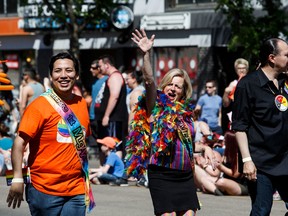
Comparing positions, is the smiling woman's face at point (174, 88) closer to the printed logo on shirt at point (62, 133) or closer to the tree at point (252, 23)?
the printed logo on shirt at point (62, 133)

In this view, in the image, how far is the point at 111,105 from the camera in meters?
14.2

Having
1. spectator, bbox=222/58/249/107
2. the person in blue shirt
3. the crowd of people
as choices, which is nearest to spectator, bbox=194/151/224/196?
spectator, bbox=222/58/249/107

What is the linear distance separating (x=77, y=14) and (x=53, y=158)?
16975 mm

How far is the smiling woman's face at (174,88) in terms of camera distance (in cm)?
766

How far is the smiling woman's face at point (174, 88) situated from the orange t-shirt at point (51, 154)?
1.35 m

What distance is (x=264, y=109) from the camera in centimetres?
720

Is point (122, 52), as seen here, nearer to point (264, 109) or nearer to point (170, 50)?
point (170, 50)

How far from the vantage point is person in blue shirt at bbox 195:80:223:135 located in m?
17.9

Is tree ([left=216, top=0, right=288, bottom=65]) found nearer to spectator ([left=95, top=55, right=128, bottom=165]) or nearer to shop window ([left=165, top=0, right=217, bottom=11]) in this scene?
shop window ([left=165, top=0, right=217, bottom=11])

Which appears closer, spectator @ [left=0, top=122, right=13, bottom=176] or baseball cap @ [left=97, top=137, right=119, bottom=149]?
baseball cap @ [left=97, top=137, right=119, bottom=149]

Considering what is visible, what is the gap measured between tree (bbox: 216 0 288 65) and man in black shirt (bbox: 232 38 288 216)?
418 inches

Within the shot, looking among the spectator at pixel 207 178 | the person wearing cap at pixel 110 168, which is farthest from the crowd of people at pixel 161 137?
the person wearing cap at pixel 110 168

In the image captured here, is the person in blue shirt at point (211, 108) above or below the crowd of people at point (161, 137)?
below

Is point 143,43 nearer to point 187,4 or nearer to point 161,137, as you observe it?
point 161,137
